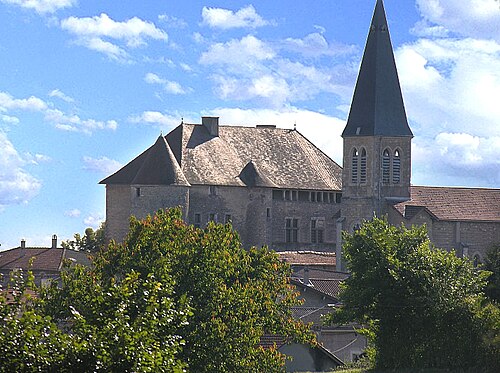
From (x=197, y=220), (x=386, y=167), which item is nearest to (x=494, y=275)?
(x=386, y=167)

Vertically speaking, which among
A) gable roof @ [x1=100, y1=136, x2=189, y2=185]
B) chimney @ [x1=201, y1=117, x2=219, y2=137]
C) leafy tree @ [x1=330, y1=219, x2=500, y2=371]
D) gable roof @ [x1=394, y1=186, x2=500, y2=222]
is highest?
chimney @ [x1=201, y1=117, x2=219, y2=137]

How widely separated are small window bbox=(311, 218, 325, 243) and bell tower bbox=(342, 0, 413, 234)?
7.37 m

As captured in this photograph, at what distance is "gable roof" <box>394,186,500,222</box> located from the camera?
64625 millimetres

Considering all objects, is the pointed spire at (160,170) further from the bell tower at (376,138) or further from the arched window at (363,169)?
the arched window at (363,169)

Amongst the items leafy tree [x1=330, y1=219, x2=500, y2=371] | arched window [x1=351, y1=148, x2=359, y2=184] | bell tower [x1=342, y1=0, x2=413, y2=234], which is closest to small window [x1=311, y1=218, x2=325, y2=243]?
bell tower [x1=342, y1=0, x2=413, y2=234]

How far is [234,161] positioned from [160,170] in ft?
23.9

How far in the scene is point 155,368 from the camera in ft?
48.2

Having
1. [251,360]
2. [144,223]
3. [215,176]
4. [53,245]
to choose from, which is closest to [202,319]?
[251,360]

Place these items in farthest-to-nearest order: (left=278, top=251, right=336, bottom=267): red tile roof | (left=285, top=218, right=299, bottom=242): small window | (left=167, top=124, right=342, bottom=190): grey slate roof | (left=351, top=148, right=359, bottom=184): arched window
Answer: (left=285, top=218, right=299, bottom=242): small window
(left=167, top=124, right=342, bottom=190): grey slate roof
(left=351, top=148, right=359, bottom=184): arched window
(left=278, top=251, right=336, bottom=267): red tile roof

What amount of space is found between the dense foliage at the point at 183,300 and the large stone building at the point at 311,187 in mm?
30395

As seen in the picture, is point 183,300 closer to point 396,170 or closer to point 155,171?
point 396,170

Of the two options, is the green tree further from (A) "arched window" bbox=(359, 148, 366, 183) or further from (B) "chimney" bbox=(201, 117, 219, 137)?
(B) "chimney" bbox=(201, 117, 219, 137)

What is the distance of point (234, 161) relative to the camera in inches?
2931

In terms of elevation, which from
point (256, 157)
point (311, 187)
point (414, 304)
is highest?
point (256, 157)
